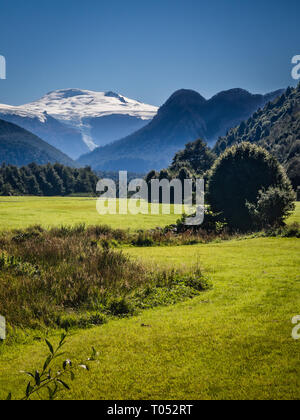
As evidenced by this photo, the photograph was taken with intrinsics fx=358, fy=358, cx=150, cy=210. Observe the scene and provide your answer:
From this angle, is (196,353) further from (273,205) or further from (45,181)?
(45,181)

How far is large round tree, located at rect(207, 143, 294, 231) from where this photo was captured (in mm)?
45844

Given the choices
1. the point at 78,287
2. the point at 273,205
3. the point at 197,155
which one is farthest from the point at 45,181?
the point at 78,287

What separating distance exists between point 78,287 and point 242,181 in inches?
1528

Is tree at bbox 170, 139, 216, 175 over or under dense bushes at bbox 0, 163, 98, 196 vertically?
over

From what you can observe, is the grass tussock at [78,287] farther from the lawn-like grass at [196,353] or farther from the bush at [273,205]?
the bush at [273,205]

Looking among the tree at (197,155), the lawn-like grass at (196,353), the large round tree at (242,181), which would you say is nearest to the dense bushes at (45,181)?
the tree at (197,155)

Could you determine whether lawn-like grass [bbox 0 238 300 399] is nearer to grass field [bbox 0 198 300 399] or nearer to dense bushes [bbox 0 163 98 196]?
grass field [bbox 0 198 300 399]

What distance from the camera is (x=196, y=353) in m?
7.91

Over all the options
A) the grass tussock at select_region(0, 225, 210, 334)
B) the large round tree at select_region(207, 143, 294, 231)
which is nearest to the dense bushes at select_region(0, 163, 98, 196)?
the large round tree at select_region(207, 143, 294, 231)

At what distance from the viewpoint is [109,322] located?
1032 centimetres

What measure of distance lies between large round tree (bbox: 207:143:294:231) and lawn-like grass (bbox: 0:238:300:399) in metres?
34.6

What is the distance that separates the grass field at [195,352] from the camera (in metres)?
6.62
